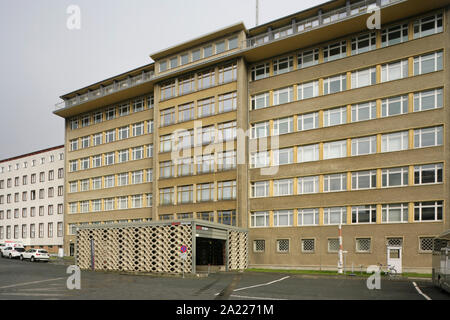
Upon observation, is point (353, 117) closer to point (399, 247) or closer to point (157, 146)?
point (399, 247)

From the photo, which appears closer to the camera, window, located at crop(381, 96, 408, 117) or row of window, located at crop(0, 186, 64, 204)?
window, located at crop(381, 96, 408, 117)

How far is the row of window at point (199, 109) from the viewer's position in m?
44.0

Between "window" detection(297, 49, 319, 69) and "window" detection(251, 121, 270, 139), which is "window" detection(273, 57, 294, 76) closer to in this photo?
"window" detection(297, 49, 319, 69)

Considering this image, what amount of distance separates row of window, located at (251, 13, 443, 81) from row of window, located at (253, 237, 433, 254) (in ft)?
52.5

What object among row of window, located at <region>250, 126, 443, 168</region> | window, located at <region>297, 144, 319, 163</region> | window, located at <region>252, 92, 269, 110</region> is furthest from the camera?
window, located at <region>252, 92, 269, 110</region>

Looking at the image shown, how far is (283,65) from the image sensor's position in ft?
141

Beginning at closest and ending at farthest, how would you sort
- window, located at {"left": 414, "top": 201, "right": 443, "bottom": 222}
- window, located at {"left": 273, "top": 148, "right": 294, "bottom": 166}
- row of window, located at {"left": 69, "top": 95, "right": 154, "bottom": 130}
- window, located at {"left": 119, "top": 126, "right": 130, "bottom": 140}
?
window, located at {"left": 414, "top": 201, "right": 443, "bottom": 222} → window, located at {"left": 273, "top": 148, "right": 294, "bottom": 166} → row of window, located at {"left": 69, "top": 95, "right": 154, "bottom": 130} → window, located at {"left": 119, "top": 126, "right": 130, "bottom": 140}

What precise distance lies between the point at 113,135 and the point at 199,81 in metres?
16.4

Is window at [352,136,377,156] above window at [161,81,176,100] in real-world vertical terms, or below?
below

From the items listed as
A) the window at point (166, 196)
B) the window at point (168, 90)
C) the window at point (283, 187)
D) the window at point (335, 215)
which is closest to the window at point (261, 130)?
the window at point (283, 187)

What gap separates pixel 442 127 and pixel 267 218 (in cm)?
1686

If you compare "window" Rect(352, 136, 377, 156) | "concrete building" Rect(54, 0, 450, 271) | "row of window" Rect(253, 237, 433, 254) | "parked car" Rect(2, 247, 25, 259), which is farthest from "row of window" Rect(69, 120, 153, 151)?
"window" Rect(352, 136, 377, 156)

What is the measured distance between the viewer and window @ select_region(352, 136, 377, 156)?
37.3 metres
